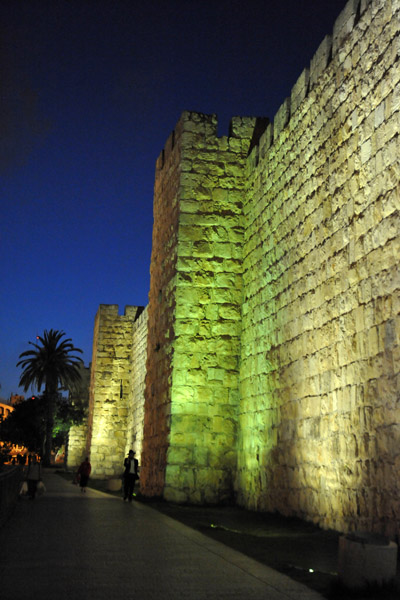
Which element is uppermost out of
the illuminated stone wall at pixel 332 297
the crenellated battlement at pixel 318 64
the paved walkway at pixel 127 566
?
the crenellated battlement at pixel 318 64

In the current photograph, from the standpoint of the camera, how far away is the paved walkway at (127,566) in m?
3.89

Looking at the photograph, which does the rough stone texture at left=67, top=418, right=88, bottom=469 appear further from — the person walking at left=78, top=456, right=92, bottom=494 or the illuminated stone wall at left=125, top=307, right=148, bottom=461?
the person walking at left=78, top=456, right=92, bottom=494

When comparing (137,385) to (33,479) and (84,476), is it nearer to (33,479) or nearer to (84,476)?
(84,476)

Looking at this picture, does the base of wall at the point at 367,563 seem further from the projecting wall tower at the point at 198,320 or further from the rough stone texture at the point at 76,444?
the rough stone texture at the point at 76,444

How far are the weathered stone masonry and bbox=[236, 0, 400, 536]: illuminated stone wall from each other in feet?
0.08

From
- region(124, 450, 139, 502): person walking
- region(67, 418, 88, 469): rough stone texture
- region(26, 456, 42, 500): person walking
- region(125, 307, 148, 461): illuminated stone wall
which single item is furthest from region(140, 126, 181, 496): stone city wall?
region(67, 418, 88, 469): rough stone texture

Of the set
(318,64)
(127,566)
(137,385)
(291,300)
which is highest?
(318,64)

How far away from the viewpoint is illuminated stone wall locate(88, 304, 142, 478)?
2136cm

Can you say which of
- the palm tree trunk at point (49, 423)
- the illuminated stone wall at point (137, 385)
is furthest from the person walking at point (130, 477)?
the palm tree trunk at point (49, 423)

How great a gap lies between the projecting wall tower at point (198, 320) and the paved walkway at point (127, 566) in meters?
2.78

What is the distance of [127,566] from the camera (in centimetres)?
470

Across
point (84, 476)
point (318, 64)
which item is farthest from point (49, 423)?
point (318, 64)

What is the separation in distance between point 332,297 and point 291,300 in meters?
1.41

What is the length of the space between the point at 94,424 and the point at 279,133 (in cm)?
1444
